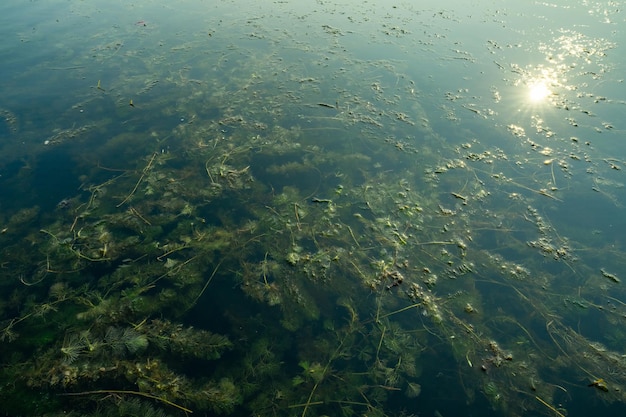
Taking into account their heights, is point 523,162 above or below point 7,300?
above

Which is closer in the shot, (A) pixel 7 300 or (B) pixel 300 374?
(B) pixel 300 374

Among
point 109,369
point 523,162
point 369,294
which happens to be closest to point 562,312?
point 369,294

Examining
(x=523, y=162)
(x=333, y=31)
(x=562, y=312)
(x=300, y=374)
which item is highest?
(x=333, y=31)

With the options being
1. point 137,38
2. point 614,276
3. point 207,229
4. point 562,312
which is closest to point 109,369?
point 207,229

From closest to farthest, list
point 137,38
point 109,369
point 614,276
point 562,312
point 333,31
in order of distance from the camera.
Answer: point 109,369
point 562,312
point 614,276
point 137,38
point 333,31

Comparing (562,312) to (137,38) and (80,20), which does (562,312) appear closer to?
(137,38)

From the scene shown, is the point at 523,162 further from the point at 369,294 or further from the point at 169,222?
the point at 169,222

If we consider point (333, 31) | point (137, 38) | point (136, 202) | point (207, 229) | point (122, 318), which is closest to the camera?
point (122, 318)
